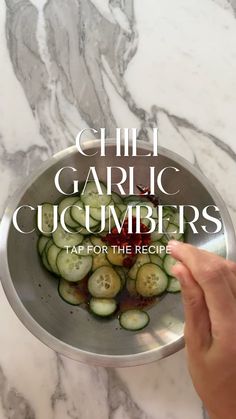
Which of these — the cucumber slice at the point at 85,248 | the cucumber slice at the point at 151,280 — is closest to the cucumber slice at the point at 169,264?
the cucumber slice at the point at 151,280

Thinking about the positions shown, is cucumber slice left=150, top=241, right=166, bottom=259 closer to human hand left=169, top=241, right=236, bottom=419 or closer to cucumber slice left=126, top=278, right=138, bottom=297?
cucumber slice left=126, top=278, right=138, bottom=297

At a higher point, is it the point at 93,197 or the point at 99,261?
the point at 93,197

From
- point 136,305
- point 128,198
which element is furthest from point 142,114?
point 136,305

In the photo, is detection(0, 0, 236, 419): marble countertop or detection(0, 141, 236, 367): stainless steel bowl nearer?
detection(0, 141, 236, 367): stainless steel bowl

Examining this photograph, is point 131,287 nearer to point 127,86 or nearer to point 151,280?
point 151,280

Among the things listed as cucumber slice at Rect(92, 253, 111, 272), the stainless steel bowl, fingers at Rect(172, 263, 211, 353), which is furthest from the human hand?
cucumber slice at Rect(92, 253, 111, 272)

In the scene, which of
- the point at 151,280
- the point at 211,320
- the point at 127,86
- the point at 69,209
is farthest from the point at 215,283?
the point at 127,86

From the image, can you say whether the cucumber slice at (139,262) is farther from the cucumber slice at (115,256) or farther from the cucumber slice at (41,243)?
the cucumber slice at (41,243)
